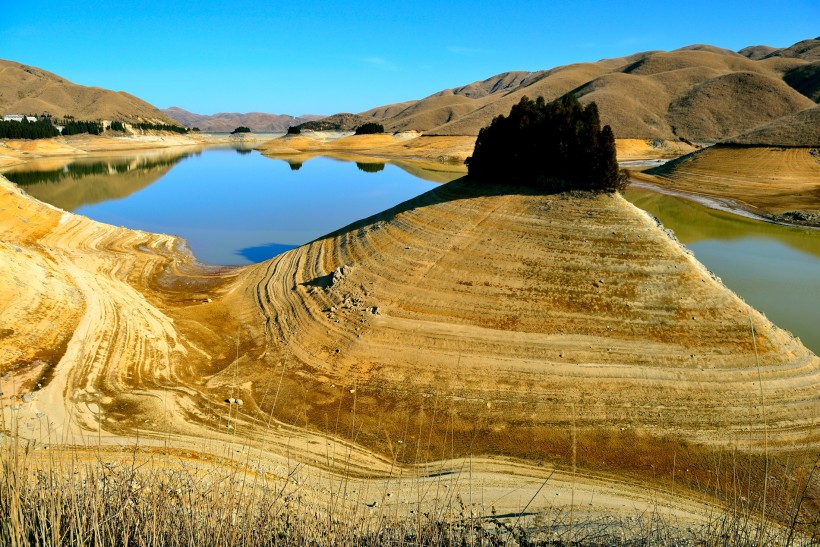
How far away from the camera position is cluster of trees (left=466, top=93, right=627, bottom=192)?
18.7 meters

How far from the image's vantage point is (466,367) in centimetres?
1372

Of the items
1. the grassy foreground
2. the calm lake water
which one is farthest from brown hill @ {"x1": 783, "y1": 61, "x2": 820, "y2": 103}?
the grassy foreground

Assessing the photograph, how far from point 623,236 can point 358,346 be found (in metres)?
10.1

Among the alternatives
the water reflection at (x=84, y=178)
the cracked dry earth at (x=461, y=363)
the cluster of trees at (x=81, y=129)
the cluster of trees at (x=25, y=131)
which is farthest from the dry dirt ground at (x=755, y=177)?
the cluster of trees at (x=81, y=129)

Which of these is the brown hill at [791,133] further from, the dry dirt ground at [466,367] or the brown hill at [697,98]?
the dry dirt ground at [466,367]

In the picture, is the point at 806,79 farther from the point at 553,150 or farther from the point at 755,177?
the point at 553,150

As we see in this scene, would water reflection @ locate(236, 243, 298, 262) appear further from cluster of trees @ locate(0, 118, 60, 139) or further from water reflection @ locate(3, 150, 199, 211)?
cluster of trees @ locate(0, 118, 60, 139)

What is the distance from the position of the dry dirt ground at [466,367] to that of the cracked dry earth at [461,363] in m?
0.06

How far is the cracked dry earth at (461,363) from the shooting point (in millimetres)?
10531

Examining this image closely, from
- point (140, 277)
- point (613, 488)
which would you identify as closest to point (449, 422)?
point (613, 488)

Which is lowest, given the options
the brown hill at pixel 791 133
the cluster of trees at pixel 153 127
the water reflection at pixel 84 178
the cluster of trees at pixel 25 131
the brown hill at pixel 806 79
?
the water reflection at pixel 84 178

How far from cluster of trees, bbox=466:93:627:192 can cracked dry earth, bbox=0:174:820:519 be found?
1215mm

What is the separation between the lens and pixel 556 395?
1261 cm

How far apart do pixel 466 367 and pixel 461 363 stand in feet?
0.68
